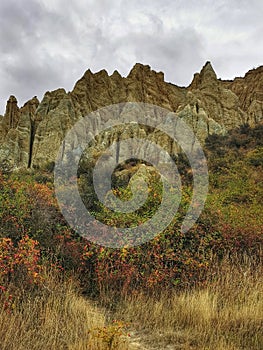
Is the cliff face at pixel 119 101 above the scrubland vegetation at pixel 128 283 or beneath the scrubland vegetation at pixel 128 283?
above

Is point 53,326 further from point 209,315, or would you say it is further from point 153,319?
point 209,315

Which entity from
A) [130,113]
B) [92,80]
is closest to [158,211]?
[130,113]

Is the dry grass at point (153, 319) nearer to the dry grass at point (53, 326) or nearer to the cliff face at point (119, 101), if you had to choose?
the dry grass at point (53, 326)

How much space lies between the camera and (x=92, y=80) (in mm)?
46531

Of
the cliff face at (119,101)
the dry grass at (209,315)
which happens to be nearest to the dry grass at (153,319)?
the dry grass at (209,315)

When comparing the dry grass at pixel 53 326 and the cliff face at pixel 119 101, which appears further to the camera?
the cliff face at pixel 119 101

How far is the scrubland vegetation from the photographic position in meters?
4.38

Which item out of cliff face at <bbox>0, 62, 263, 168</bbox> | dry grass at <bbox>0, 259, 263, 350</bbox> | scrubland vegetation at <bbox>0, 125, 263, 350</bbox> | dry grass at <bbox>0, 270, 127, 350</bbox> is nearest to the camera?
dry grass at <bbox>0, 270, 127, 350</bbox>

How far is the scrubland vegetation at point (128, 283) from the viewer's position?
4.38m

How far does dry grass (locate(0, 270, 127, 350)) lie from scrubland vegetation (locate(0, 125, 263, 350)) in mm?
17

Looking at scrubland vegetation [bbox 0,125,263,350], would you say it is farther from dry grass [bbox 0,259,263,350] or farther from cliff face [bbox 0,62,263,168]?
cliff face [bbox 0,62,263,168]

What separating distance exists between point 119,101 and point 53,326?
42.7m

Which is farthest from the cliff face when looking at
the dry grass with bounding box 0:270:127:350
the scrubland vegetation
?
the dry grass with bounding box 0:270:127:350

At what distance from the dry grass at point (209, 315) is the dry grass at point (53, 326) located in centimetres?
78
